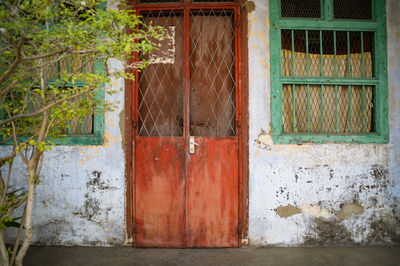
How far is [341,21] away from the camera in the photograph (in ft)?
11.6

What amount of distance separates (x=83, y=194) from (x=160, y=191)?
2.99ft

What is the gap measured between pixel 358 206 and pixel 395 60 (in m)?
1.83

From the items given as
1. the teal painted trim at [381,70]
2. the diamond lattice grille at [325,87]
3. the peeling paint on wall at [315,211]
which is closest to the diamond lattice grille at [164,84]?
the diamond lattice grille at [325,87]

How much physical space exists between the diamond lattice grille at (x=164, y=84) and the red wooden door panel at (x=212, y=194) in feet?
1.60

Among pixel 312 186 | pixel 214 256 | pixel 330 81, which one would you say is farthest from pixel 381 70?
pixel 214 256

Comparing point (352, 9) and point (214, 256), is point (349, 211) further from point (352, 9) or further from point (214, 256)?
point (352, 9)

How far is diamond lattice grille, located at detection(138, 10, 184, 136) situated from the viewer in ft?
11.8

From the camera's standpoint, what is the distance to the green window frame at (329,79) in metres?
3.46

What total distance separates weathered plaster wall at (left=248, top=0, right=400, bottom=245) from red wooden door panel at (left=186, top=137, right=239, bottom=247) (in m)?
0.23

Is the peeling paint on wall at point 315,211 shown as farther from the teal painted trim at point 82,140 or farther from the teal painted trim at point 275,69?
the teal painted trim at point 82,140

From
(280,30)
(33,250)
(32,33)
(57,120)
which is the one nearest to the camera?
(32,33)

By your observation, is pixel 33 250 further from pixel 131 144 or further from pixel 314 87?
pixel 314 87

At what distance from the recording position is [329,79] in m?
3.52

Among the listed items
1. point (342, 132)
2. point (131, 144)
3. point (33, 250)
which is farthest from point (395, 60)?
point (33, 250)
